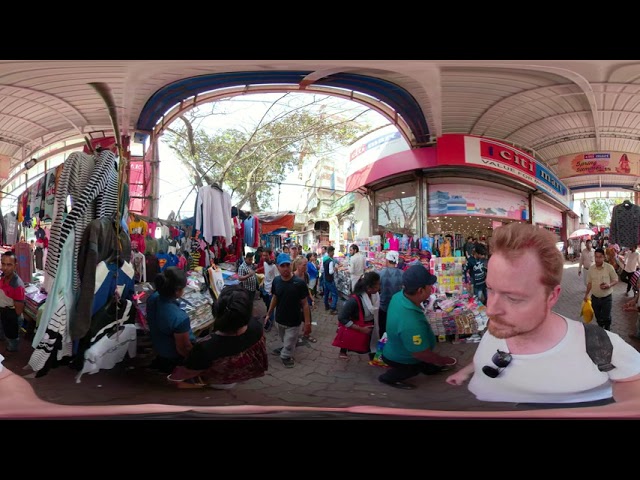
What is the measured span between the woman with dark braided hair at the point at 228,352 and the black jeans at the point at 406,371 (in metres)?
0.68

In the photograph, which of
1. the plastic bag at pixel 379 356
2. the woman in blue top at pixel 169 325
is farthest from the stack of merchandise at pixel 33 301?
the plastic bag at pixel 379 356

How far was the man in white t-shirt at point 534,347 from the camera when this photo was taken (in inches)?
63.1

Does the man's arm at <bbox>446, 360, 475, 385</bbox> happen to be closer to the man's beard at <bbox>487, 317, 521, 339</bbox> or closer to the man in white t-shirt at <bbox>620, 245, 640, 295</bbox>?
the man's beard at <bbox>487, 317, 521, 339</bbox>

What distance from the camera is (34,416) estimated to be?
180cm

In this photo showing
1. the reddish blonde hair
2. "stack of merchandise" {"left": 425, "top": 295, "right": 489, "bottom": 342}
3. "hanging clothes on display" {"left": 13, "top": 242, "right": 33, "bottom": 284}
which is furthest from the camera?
"hanging clothes on display" {"left": 13, "top": 242, "right": 33, "bottom": 284}

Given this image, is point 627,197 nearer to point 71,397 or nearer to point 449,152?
point 449,152

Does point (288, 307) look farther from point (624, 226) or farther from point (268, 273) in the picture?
point (624, 226)

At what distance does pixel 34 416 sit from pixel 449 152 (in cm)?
279

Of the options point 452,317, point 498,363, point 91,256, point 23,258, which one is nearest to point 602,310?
point 498,363

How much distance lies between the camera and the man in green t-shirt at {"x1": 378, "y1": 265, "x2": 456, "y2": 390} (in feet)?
5.62

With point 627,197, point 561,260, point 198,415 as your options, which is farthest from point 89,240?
point 627,197

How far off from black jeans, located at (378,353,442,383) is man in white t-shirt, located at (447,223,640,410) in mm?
114

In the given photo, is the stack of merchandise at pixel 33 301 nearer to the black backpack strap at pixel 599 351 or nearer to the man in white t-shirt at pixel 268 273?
the man in white t-shirt at pixel 268 273

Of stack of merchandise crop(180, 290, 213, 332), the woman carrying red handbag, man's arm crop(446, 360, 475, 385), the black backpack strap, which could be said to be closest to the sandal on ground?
stack of merchandise crop(180, 290, 213, 332)
